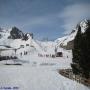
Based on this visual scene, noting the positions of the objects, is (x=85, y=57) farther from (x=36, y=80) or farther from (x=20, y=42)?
(x=20, y=42)

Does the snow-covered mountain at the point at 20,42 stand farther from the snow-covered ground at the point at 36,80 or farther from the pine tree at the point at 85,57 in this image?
the pine tree at the point at 85,57

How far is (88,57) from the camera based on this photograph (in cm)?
2872

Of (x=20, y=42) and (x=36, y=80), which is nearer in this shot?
(x=36, y=80)

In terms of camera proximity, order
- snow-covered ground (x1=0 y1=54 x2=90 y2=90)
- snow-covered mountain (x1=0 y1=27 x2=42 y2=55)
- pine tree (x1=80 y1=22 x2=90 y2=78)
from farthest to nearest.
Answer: snow-covered mountain (x1=0 y1=27 x2=42 y2=55) → pine tree (x1=80 y1=22 x2=90 y2=78) → snow-covered ground (x1=0 y1=54 x2=90 y2=90)

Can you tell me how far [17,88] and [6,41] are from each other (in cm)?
15088

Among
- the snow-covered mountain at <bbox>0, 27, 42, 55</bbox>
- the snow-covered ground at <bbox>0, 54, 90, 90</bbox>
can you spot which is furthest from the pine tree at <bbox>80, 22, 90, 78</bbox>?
the snow-covered mountain at <bbox>0, 27, 42, 55</bbox>

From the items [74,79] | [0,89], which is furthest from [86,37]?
[0,89]

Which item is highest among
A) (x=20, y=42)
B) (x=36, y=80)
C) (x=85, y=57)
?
(x=20, y=42)

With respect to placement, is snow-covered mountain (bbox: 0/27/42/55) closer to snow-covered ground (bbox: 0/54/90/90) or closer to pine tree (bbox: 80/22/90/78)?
snow-covered ground (bbox: 0/54/90/90)

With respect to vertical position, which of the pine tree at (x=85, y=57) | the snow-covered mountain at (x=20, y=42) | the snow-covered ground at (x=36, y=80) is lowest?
the snow-covered ground at (x=36, y=80)

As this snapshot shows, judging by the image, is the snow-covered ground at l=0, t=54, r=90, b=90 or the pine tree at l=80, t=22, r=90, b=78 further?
the pine tree at l=80, t=22, r=90, b=78

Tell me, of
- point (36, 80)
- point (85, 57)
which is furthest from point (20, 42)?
point (85, 57)

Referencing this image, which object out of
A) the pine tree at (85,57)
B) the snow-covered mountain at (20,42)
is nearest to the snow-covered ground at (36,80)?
the pine tree at (85,57)

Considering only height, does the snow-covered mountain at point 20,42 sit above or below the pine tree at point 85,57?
above
